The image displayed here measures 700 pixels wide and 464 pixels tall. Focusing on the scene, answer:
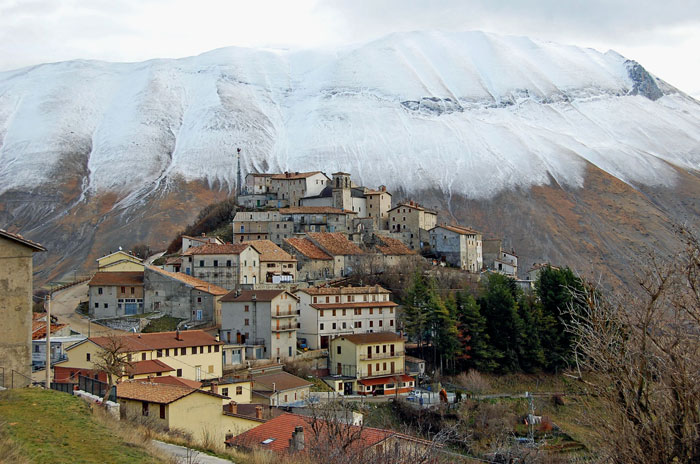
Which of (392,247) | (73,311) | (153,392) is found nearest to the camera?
(153,392)

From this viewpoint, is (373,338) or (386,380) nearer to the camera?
(386,380)

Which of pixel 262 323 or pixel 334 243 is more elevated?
pixel 334 243

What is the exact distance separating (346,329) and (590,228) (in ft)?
335

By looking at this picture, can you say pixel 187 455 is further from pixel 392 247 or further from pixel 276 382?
pixel 392 247

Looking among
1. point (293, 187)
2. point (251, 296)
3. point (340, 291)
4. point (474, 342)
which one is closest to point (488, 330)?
point (474, 342)

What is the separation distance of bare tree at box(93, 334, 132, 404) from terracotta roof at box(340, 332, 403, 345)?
672 inches

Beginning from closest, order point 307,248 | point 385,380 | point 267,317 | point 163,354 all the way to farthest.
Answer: point 163,354 → point 385,380 → point 267,317 → point 307,248

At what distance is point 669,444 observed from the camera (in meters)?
12.8

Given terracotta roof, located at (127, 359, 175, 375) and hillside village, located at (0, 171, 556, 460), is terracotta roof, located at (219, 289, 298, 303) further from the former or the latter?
terracotta roof, located at (127, 359, 175, 375)

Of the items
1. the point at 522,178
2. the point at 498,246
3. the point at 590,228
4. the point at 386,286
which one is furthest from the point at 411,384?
the point at 522,178

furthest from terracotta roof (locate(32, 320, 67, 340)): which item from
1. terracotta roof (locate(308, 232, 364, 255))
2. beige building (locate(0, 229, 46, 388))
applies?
beige building (locate(0, 229, 46, 388))

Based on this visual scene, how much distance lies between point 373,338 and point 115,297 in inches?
845

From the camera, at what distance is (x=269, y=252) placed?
230 feet

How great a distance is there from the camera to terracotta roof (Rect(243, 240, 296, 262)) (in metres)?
68.9
